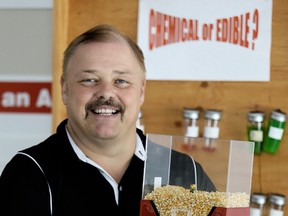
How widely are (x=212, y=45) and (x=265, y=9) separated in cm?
29

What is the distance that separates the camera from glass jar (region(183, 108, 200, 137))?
3.02 m

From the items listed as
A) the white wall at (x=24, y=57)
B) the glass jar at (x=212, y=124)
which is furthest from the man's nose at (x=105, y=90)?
the white wall at (x=24, y=57)

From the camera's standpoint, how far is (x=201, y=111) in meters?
3.09

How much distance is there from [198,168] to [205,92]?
62.7 inches

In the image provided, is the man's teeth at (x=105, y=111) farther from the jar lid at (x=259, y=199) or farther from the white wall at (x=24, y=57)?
the white wall at (x=24, y=57)

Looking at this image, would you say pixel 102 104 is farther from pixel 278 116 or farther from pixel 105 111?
pixel 278 116

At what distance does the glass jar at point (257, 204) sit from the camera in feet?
9.69

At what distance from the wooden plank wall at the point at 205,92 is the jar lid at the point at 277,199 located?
6cm

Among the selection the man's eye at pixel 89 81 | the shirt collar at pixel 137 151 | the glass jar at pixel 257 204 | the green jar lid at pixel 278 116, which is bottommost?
the glass jar at pixel 257 204

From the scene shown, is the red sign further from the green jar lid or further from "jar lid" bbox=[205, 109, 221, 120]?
the green jar lid

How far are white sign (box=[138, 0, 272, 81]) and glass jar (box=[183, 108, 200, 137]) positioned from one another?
0.55 feet

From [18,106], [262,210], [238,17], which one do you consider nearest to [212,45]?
[238,17]

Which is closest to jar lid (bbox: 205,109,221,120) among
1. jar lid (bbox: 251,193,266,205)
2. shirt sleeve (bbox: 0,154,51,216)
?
jar lid (bbox: 251,193,266,205)

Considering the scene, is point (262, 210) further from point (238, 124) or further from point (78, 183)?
point (78, 183)
